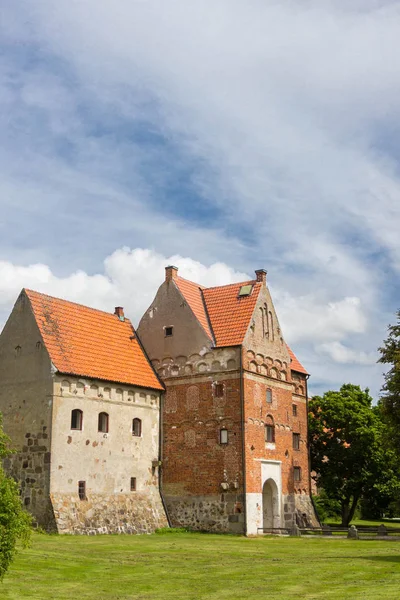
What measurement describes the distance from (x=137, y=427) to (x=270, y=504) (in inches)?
381

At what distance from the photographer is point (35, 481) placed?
3416cm

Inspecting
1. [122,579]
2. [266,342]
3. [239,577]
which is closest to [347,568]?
[239,577]

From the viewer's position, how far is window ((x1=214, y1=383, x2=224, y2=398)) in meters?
40.8

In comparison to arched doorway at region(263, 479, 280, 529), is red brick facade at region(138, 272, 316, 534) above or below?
above

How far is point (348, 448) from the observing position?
50.3m

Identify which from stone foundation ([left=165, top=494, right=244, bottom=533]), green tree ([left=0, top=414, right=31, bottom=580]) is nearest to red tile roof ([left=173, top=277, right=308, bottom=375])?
stone foundation ([left=165, top=494, right=244, bottom=533])

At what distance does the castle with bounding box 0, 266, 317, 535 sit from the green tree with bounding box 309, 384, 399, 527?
4301 mm

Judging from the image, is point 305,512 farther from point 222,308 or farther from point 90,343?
point 90,343

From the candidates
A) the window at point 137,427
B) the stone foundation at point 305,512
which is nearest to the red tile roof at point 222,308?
the window at point 137,427

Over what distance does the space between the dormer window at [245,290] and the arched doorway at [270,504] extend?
11532 millimetres

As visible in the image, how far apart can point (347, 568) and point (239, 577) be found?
13.2 feet

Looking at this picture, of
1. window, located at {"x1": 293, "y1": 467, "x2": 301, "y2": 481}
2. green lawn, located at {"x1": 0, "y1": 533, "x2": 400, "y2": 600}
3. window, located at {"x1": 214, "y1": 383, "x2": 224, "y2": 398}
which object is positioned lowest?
green lawn, located at {"x1": 0, "y1": 533, "x2": 400, "y2": 600}

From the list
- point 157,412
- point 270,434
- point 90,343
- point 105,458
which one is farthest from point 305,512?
point 90,343

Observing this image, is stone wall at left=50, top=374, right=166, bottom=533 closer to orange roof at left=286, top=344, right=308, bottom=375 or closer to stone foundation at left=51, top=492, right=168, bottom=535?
stone foundation at left=51, top=492, right=168, bottom=535
